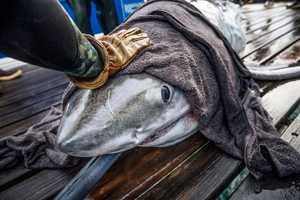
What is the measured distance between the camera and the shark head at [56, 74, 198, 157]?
0.88m

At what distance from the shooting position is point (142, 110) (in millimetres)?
927

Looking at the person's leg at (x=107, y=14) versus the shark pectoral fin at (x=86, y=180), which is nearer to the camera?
the shark pectoral fin at (x=86, y=180)

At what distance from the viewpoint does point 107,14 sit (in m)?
2.96

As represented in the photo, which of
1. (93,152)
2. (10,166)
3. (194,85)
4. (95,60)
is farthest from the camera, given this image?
(10,166)

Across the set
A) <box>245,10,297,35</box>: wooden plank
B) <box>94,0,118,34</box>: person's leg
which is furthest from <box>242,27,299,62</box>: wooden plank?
<box>94,0,118,34</box>: person's leg

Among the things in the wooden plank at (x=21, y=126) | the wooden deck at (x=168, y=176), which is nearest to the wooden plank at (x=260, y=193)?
the wooden deck at (x=168, y=176)

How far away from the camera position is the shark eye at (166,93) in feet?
3.20

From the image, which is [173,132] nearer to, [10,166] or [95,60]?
[95,60]

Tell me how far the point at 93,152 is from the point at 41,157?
1.70 ft

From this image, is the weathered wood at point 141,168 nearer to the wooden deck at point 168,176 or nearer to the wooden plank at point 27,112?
the wooden deck at point 168,176

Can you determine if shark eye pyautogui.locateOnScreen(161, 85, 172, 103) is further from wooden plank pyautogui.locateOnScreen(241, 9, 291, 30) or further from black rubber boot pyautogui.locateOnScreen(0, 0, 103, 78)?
wooden plank pyautogui.locateOnScreen(241, 9, 291, 30)

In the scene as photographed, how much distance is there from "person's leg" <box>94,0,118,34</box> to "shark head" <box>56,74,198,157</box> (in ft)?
7.10

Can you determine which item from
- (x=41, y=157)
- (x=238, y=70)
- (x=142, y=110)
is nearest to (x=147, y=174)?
(x=142, y=110)

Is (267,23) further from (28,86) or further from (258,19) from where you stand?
(28,86)
